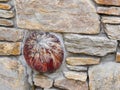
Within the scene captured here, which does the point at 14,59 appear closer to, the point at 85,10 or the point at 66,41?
the point at 66,41

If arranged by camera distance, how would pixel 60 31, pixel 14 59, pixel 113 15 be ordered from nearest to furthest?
pixel 113 15 < pixel 60 31 < pixel 14 59

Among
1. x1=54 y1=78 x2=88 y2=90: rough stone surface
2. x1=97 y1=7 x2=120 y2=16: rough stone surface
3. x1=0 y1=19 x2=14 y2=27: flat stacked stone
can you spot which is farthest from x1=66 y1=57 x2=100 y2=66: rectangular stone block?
x1=0 y1=19 x2=14 y2=27: flat stacked stone

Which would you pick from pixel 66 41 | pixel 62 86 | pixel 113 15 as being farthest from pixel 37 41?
pixel 113 15

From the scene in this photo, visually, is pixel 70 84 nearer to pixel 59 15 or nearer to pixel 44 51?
pixel 44 51

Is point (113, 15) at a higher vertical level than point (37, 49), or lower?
higher

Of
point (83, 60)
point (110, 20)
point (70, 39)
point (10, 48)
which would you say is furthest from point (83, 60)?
point (10, 48)

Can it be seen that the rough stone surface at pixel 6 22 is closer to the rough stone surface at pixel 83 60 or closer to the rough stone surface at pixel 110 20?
the rough stone surface at pixel 83 60
